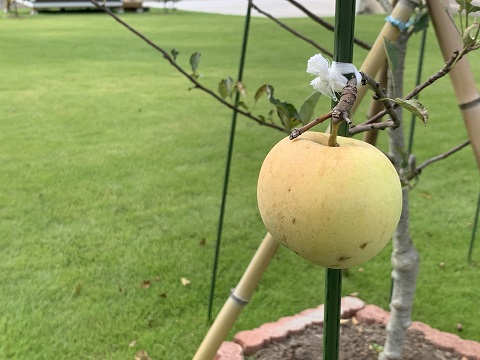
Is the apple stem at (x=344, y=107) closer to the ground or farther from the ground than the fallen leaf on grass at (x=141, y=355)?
farther from the ground

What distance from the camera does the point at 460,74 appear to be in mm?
980

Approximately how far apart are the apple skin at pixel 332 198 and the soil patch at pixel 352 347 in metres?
1.19

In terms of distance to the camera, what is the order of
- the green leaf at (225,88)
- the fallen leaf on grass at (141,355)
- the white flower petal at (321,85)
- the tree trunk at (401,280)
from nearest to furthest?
the white flower petal at (321,85)
the green leaf at (225,88)
the tree trunk at (401,280)
the fallen leaf on grass at (141,355)

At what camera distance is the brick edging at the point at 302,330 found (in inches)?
67.5

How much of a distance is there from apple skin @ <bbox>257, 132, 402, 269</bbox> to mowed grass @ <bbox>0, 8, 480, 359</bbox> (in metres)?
1.53

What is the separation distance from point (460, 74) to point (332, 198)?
1.91 ft

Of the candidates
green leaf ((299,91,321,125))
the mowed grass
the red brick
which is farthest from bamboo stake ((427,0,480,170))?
the mowed grass

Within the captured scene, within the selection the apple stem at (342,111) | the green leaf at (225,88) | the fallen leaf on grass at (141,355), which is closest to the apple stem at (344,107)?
the apple stem at (342,111)

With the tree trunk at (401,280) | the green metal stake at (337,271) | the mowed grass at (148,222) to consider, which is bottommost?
the mowed grass at (148,222)

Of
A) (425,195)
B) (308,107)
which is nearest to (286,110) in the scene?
(308,107)

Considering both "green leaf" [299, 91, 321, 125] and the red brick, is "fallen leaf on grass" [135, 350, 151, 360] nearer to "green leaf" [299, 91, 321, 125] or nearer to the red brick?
the red brick

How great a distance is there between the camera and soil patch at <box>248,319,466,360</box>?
169cm

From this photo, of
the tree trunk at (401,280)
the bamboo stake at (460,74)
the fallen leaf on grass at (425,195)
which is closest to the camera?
the bamboo stake at (460,74)

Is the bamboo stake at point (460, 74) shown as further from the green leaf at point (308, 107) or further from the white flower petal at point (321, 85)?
the white flower petal at point (321, 85)
